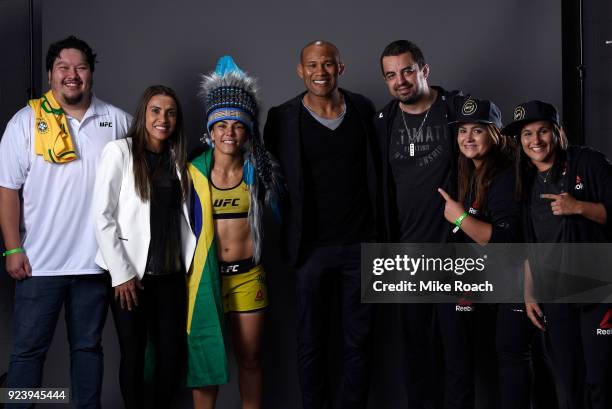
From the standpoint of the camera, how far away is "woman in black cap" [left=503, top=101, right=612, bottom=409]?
7.80ft

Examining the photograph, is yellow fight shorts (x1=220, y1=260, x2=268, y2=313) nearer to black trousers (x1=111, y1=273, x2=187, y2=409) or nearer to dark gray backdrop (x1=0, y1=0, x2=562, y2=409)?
black trousers (x1=111, y1=273, x2=187, y2=409)

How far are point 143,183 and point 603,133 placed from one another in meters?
2.36

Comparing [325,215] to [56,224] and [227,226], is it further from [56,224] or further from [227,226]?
[56,224]

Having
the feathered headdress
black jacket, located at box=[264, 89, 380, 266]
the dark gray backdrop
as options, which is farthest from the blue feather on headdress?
the dark gray backdrop

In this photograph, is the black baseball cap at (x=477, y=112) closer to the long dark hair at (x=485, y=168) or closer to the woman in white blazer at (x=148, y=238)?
the long dark hair at (x=485, y=168)

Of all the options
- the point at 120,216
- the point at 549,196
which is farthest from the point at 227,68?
the point at 549,196

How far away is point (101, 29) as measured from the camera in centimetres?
349

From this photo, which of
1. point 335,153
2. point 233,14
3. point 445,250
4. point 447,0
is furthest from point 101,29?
point 445,250

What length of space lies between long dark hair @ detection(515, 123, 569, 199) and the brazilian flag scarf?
194 cm

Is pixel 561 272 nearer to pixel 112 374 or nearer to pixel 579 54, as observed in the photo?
pixel 579 54

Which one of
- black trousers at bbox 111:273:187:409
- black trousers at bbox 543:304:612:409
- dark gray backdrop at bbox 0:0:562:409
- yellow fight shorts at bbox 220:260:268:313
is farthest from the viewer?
dark gray backdrop at bbox 0:0:562:409

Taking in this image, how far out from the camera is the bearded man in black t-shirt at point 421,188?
2775 millimetres

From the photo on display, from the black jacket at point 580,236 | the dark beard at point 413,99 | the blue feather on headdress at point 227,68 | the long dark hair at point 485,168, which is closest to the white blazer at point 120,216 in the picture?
the blue feather on headdress at point 227,68

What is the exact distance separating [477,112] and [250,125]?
1006mm
